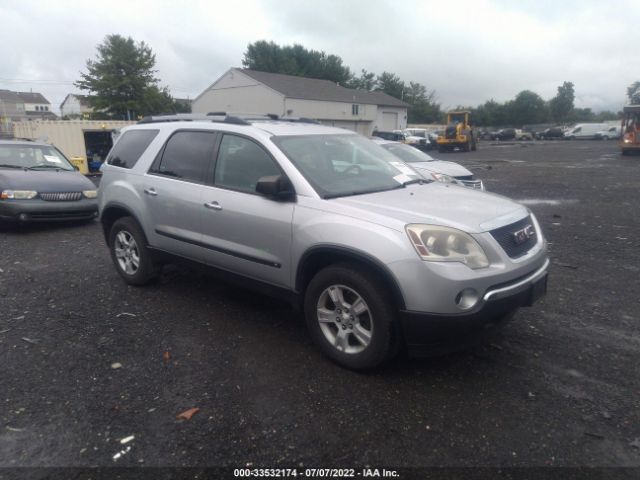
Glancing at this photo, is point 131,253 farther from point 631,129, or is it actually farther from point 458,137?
point 458,137

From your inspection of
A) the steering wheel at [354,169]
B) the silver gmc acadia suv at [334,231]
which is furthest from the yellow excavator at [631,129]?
the steering wheel at [354,169]

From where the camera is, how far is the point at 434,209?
11.4ft

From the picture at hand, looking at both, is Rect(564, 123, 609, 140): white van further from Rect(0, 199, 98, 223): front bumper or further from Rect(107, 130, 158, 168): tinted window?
Rect(107, 130, 158, 168): tinted window

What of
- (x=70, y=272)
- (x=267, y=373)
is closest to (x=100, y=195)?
(x=70, y=272)

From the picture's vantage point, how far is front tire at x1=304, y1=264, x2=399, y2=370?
3213mm

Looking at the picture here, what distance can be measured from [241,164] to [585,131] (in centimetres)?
6031

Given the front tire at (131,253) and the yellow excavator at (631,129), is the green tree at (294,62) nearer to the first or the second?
the yellow excavator at (631,129)

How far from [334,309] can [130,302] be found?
254 cm

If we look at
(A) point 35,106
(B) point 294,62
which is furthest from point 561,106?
(A) point 35,106

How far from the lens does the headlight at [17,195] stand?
807 centimetres

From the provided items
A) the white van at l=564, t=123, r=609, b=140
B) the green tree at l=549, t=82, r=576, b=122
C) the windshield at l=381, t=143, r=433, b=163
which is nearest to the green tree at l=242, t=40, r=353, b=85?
the white van at l=564, t=123, r=609, b=140

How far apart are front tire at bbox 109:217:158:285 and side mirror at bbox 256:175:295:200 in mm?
2066

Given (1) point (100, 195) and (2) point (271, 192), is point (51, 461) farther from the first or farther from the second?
(1) point (100, 195)

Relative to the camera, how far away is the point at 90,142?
2045cm
